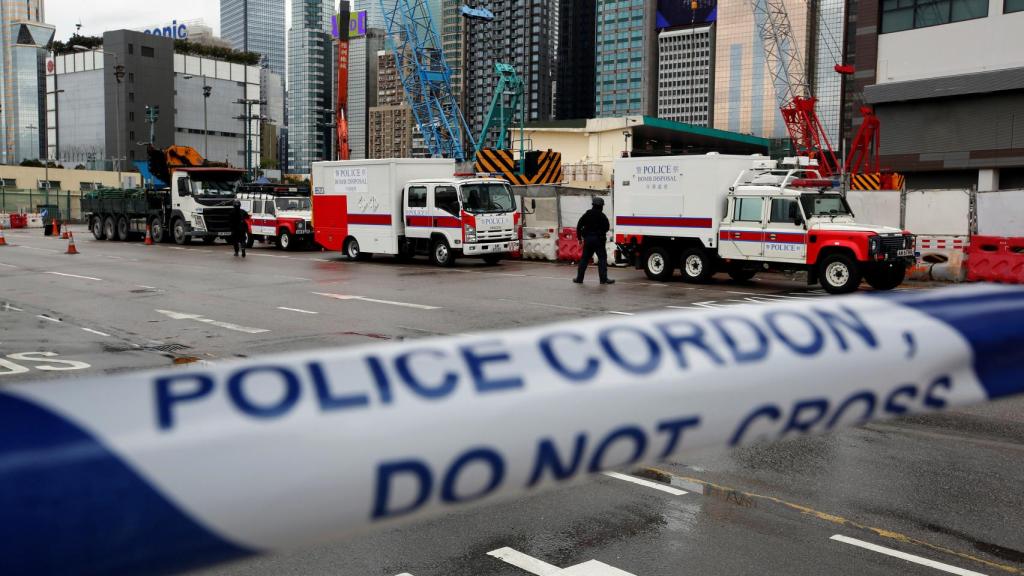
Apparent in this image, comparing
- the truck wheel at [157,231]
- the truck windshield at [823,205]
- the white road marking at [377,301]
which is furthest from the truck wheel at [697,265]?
the truck wheel at [157,231]

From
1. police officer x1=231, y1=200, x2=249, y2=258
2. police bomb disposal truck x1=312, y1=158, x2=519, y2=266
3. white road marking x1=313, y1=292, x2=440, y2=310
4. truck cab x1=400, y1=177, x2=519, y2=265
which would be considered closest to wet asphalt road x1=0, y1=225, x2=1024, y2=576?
white road marking x1=313, y1=292, x2=440, y2=310

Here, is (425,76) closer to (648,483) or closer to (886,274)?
(886,274)

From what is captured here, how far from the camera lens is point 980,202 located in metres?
21.1

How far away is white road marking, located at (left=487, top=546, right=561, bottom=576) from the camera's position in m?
4.87

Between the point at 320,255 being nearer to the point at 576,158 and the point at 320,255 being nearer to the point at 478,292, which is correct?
the point at 478,292

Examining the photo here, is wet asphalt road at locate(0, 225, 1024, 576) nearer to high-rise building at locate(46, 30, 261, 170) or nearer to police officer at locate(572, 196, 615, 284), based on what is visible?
police officer at locate(572, 196, 615, 284)

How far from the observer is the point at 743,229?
19.2 meters

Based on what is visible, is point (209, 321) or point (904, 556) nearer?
point (904, 556)

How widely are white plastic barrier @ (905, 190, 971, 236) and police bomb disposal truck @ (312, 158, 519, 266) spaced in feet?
32.8

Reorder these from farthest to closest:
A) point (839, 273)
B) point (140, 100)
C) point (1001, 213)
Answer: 1. point (140, 100)
2. point (1001, 213)
3. point (839, 273)

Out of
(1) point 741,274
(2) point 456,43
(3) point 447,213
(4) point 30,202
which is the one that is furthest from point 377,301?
(2) point 456,43

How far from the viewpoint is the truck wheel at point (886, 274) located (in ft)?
58.4

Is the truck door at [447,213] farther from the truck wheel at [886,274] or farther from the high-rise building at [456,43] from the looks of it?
the high-rise building at [456,43]

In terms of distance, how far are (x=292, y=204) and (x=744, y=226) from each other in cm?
1913
